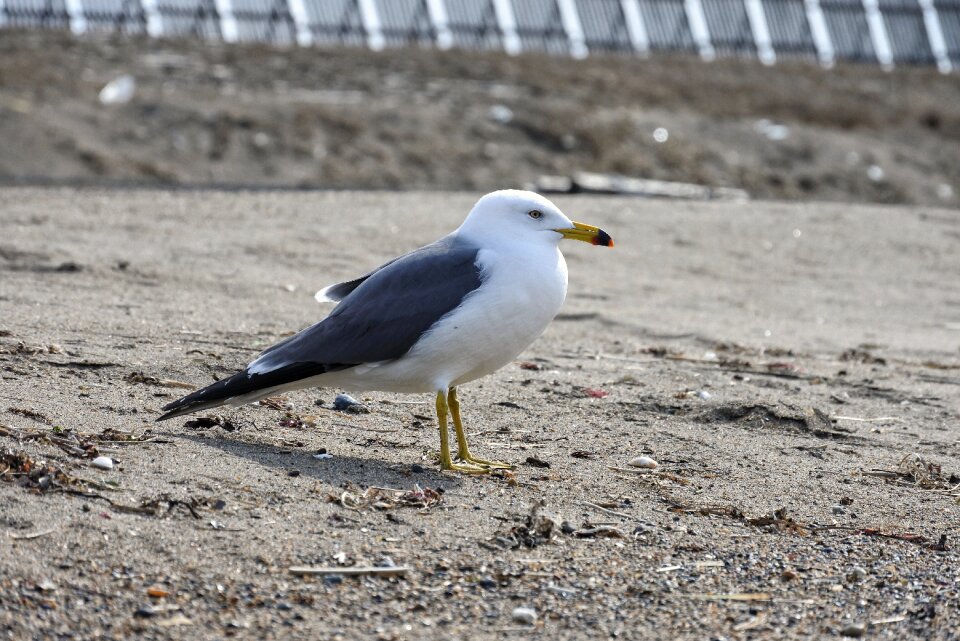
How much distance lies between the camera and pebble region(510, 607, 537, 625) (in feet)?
13.9

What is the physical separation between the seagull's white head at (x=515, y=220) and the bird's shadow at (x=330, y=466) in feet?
3.45

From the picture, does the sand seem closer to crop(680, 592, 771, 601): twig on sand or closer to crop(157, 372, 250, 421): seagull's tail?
crop(680, 592, 771, 601): twig on sand

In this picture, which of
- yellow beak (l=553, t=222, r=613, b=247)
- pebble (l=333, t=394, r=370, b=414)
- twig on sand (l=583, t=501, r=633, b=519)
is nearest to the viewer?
twig on sand (l=583, t=501, r=633, b=519)

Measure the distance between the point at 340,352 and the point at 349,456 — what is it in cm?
43

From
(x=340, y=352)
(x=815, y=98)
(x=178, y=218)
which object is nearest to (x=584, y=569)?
(x=340, y=352)

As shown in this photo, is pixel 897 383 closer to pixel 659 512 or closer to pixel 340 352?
pixel 659 512

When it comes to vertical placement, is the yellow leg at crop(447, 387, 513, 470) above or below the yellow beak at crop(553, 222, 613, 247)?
below

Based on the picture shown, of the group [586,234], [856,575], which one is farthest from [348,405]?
[856,575]

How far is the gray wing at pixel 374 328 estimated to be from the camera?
18.4 ft

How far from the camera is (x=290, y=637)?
13.1 feet

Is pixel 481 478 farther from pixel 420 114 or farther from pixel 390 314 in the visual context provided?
pixel 420 114

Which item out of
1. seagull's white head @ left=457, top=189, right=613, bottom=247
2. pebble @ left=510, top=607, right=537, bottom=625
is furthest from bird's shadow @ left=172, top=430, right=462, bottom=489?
pebble @ left=510, top=607, right=537, bottom=625

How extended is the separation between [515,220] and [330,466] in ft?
4.43

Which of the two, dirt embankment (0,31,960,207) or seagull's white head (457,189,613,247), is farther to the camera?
dirt embankment (0,31,960,207)
